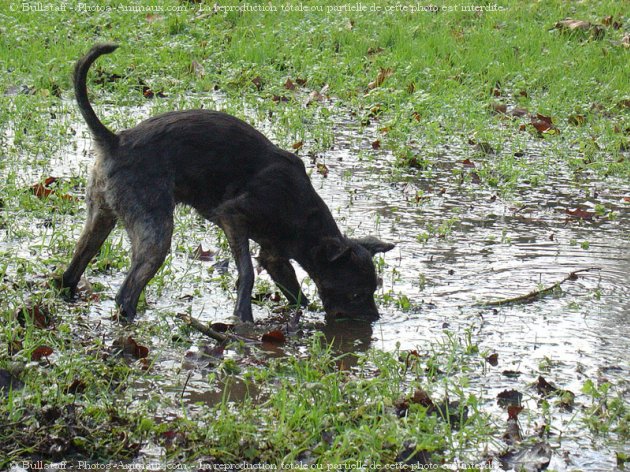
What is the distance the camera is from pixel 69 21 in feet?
43.8

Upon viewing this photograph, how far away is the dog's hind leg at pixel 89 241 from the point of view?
6305 mm

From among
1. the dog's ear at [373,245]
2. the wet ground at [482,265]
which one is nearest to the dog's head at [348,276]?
the dog's ear at [373,245]

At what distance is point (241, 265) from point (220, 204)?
1.41 feet

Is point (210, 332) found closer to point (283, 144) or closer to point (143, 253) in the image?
point (143, 253)

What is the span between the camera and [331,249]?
6.61 m

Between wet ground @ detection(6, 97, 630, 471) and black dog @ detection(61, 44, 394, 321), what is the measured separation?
0.26 m

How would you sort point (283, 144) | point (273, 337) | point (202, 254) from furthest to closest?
point (283, 144), point (202, 254), point (273, 337)

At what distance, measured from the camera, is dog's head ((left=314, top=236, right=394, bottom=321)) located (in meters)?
6.45

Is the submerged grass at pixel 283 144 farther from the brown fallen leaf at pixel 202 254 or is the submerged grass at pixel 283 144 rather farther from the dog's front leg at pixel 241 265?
the dog's front leg at pixel 241 265

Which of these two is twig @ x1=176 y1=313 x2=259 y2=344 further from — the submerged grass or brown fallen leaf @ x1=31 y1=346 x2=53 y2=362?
brown fallen leaf @ x1=31 y1=346 x2=53 y2=362

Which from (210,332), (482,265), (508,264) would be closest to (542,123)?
(508,264)

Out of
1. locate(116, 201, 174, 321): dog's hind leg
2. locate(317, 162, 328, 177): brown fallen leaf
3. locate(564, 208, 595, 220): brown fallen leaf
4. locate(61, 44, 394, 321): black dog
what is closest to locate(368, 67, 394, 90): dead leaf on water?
locate(317, 162, 328, 177): brown fallen leaf

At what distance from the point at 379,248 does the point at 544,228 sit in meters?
2.10

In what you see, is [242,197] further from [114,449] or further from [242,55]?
[242,55]
